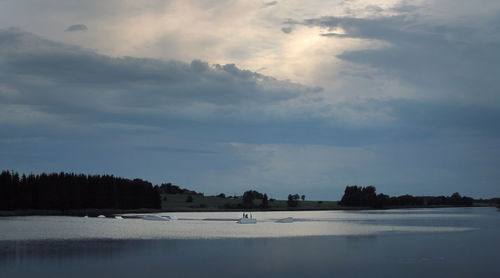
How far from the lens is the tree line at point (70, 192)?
119000 millimetres

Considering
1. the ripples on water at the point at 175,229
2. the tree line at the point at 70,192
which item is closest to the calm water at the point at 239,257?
the ripples on water at the point at 175,229

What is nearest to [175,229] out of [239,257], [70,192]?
[239,257]

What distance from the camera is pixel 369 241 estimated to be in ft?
182

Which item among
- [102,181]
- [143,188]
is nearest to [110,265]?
[102,181]

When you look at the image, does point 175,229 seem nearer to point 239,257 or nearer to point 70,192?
point 239,257

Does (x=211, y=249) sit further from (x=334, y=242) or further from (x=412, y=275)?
(x=412, y=275)

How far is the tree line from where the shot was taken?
119000mm

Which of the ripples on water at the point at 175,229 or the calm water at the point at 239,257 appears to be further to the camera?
the ripples on water at the point at 175,229

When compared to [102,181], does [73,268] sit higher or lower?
lower

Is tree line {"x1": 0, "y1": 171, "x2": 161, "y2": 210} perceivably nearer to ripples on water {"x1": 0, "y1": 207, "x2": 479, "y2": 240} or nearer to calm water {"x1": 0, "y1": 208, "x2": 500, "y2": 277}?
ripples on water {"x1": 0, "y1": 207, "x2": 479, "y2": 240}

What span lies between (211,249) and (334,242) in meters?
15.1

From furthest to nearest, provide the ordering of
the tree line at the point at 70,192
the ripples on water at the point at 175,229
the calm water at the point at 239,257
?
the tree line at the point at 70,192 → the ripples on water at the point at 175,229 → the calm water at the point at 239,257

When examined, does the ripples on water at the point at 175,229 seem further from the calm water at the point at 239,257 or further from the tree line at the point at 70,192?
the tree line at the point at 70,192

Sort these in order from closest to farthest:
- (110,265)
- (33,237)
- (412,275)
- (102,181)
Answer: (412,275), (110,265), (33,237), (102,181)
